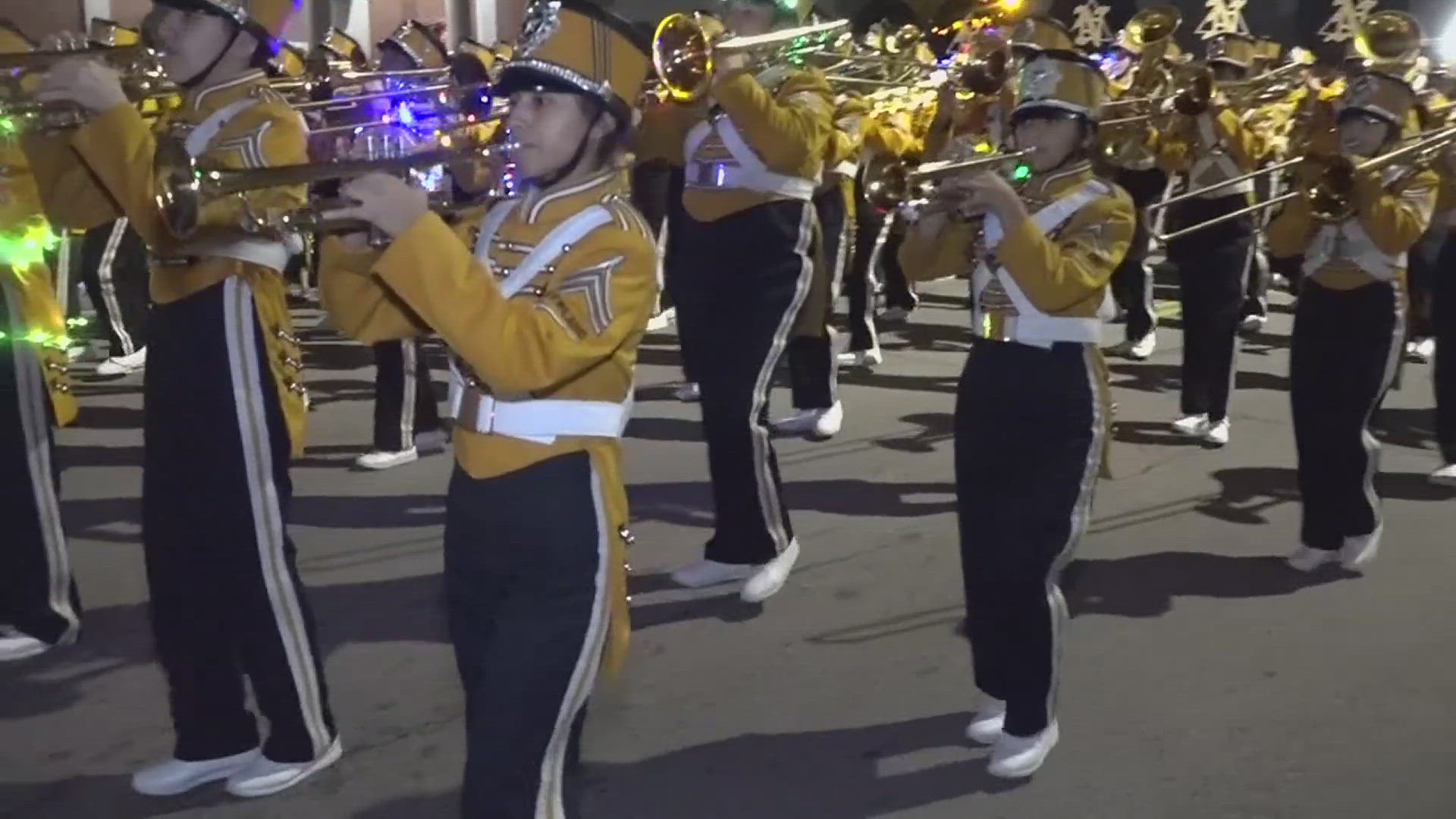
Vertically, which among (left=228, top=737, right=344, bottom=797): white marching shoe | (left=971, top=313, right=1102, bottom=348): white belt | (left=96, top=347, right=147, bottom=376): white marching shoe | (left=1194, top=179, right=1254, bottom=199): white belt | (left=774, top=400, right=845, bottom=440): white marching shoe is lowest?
(left=228, top=737, right=344, bottom=797): white marching shoe

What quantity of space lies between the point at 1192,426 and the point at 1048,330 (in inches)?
146

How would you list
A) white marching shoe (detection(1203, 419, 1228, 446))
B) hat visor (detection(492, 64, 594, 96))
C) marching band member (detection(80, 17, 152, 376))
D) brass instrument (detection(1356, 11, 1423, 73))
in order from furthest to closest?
marching band member (detection(80, 17, 152, 376)), white marching shoe (detection(1203, 419, 1228, 446)), brass instrument (detection(1356, 11, 1423, 73)), hat visor (detection(492, 64, 594, 96))

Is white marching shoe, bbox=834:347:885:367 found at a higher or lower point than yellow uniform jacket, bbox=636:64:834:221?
lower

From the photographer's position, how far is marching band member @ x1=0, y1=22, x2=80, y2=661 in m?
3.75

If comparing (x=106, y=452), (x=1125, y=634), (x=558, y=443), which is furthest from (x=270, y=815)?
(x=106, y=452)

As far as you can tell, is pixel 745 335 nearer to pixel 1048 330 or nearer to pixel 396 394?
pixel 1048 330

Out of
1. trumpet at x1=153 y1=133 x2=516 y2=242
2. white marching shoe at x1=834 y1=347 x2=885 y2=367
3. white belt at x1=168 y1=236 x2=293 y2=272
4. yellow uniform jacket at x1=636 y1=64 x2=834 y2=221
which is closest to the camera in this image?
trumpet at x1=153 y1=133 x2=516 y2=242

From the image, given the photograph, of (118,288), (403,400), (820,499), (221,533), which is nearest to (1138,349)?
(820,499)

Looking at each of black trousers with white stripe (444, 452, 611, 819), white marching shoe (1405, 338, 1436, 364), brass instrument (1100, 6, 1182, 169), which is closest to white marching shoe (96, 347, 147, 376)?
brass instrument (1100, 6, 1182, 169)

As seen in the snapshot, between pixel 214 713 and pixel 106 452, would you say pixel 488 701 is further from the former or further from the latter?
pixel 106 452

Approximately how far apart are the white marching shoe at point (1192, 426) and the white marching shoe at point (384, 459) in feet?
11.1

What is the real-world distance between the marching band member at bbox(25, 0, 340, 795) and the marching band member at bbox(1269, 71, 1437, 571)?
317 centimetres

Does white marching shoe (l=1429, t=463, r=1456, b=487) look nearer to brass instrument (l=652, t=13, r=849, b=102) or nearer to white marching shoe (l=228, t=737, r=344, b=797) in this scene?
brass instrument (l=652, t=13, r=849, b=102)

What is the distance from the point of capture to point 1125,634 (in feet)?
13.4
